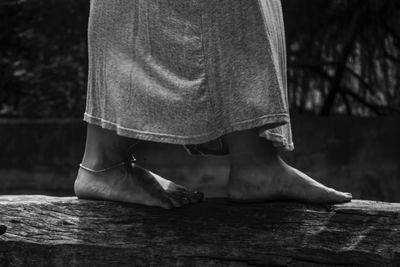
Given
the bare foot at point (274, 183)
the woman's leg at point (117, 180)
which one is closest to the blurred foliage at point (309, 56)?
the woman's leg at point (117, 180)

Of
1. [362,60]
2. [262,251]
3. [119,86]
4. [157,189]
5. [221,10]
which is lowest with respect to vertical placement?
[262,251]

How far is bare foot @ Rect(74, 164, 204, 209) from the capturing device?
2.31 meters

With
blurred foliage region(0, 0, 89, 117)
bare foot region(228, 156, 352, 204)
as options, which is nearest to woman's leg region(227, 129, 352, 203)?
bare foot region(228, 156, 352, 204)

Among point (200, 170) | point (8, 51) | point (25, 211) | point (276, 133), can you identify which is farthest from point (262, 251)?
point (8, 51)

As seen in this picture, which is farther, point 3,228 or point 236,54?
point 3,228

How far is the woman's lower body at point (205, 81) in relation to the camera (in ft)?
7.04

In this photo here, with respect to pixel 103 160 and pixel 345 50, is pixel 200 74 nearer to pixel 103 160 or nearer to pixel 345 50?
pixel 103 160

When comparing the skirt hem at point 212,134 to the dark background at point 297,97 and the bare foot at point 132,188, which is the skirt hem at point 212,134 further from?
the dark background at point 297,97

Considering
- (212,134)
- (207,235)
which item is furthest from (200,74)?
(207,235)

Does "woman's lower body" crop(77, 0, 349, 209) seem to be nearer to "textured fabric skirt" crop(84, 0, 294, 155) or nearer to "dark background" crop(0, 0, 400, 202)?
"textured fabric skirt" crop(84, 0, 294, 155)

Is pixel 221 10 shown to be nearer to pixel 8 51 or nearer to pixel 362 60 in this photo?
pixel 362 60

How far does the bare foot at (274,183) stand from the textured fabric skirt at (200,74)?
0.07m

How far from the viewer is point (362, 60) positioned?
573 centimetres

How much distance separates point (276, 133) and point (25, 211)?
0.72 metres
